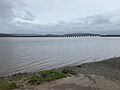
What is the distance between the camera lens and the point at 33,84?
14141 millimetres

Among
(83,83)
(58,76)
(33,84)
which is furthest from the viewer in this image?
(58,76)

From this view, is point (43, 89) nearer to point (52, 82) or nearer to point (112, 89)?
point (52, 82)

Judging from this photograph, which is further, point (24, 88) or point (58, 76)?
point (58, 76)

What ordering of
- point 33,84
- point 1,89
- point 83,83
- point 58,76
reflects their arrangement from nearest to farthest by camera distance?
point 1,89, point 33,84, point 83,83, point 58,76

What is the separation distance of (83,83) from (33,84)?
3675 mm

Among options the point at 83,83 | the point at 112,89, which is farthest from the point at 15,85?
the point at 112,89

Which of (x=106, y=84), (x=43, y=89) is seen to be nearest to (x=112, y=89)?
(x=106, y=84)

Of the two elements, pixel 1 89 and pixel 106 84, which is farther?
pixel 106 84

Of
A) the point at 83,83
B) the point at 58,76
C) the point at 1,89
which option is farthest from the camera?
the point at 58,76

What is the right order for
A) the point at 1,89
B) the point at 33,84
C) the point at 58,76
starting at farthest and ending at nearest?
the point at 58,76 < the point at 33,84 < the point at 1,89

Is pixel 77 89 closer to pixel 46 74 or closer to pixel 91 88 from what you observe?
pixel 91 88

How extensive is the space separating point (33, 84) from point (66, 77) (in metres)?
3.40

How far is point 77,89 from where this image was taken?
1361cm

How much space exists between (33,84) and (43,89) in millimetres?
1218
